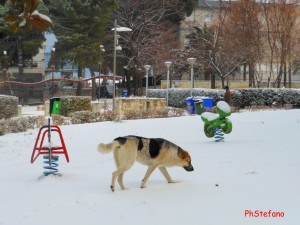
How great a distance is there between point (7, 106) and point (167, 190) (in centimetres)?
1299

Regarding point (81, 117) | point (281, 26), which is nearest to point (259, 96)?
point (281, 26)

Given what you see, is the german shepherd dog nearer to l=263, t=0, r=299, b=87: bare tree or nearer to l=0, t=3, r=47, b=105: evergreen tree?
l=263, t=0, r=299, b=87: bare tree

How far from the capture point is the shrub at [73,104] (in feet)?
71.2

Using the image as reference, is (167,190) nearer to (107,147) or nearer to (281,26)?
(107,147)

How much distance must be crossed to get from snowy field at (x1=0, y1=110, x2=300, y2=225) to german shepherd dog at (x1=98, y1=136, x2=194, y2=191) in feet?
1.22

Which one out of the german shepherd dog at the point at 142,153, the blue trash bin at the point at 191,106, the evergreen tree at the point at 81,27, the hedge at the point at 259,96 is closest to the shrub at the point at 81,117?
the blue trash bin at the point at 191,106

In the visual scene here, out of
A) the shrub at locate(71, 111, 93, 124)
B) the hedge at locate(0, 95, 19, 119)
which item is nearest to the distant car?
the hedge at locate(0, 95, 19, 119)

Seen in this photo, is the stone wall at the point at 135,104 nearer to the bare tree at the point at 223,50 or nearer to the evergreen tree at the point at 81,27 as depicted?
the bare tree at the point at 223,50

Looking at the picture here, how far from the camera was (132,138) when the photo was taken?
5258 millimetres

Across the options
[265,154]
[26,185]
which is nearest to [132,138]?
[26,185]

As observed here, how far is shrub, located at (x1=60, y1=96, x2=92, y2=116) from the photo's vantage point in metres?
21.7

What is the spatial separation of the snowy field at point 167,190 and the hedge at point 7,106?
732cm

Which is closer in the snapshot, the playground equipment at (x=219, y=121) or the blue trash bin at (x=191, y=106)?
the playground equipment at (x=219, y=121)

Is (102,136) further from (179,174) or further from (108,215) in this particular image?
(108,215)
